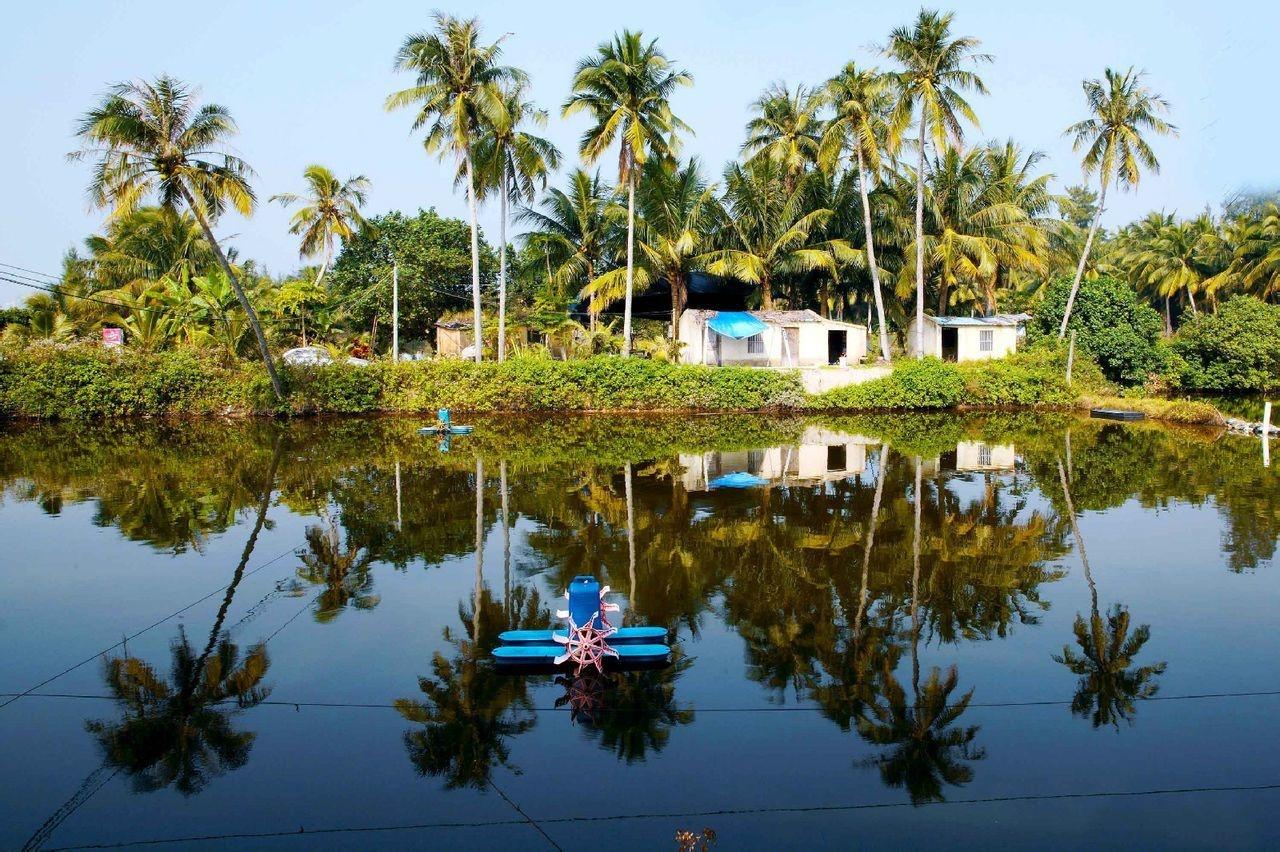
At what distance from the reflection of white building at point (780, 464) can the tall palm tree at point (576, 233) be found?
14289 mm

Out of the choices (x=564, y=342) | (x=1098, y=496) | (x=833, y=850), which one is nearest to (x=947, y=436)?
(x=1098, y=496)

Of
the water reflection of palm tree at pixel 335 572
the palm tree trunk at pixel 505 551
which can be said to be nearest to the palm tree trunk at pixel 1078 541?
the palm tree trunk at pixel 505 551

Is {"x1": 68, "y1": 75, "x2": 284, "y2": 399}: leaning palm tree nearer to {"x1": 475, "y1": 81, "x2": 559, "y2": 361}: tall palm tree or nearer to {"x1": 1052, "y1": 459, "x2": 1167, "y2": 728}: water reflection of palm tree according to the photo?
{"x1": 475, "y1": 81, "x2": 559, "y2": 361}: tall palm tree

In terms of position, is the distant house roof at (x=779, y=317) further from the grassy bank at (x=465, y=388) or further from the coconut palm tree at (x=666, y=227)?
the grassy bank at (x=465, y=388)

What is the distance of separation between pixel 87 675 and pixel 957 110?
31277 mm

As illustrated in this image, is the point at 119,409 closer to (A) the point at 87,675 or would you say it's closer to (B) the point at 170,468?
(B) the point at 170,468

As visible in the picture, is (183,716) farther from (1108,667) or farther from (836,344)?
(836,344)

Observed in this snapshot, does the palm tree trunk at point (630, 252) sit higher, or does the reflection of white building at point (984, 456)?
the palm tree trunk at point (630, 252)

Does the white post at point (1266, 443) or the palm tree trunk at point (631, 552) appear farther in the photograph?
the white post at point (1266, 443)

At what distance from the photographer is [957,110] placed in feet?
105

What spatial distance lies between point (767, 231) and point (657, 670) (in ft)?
94.3

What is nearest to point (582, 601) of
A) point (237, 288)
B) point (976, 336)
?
point (237, 288)

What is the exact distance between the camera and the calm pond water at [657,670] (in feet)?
20.2

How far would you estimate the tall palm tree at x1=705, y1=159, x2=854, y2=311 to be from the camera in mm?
33844
